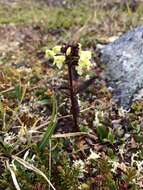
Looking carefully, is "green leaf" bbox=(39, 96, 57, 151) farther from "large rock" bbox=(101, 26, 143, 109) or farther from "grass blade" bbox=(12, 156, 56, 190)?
"large rock" bbox=(101, 26, 143, 109)

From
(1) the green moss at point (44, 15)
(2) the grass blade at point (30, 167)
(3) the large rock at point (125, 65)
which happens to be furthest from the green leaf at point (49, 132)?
(1) the green moss at point (44, 15)

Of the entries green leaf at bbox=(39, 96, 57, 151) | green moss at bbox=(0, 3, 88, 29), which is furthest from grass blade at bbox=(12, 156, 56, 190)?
green moss at bbox=(0, 3, 88, 29)

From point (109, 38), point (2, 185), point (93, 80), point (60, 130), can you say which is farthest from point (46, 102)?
point (109, 38)

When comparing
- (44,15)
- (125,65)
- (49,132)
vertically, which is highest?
(44,15)

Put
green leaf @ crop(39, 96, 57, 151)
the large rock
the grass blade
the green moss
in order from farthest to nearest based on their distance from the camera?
the green moss → the large rock → green leaf @ crop(39, 96, 57, 151) → the grass blade

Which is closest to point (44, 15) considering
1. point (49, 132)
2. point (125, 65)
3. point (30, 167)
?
point (125, 65)

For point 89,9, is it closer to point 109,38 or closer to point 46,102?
point 109,38

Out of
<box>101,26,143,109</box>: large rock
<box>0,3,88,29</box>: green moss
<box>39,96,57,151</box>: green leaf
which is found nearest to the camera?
<box>39,96,57,151</box>: green leaf

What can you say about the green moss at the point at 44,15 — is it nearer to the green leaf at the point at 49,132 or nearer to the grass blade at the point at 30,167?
the green leaf at the point at 49,132

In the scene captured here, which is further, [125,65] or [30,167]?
[125,65]

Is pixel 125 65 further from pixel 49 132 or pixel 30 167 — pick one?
pixel 30 167
